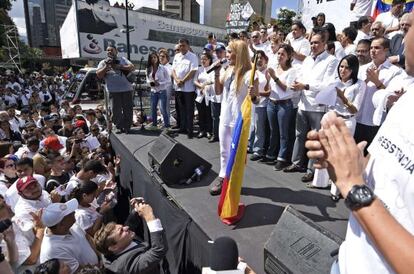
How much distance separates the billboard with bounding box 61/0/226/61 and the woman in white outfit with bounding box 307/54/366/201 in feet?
79.9

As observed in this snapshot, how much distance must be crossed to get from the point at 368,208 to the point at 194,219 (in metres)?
2.48

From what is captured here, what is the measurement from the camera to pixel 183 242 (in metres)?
3.17

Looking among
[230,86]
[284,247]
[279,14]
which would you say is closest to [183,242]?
[284,247]

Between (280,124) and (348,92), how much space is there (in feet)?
3.53

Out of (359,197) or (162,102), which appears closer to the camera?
(359,197)

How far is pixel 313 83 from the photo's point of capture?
3631mm

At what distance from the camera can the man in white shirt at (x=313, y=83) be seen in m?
3.56

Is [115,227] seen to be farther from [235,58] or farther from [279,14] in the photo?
[279,14]

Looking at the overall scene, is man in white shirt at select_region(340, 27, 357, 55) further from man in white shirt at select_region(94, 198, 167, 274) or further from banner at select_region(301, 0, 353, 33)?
man in white shirt at select_region(94, 198, 167, 274)

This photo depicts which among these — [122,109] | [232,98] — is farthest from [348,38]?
[122,109]

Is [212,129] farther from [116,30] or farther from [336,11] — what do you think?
[116,30]

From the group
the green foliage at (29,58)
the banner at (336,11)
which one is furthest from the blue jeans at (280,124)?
the green foliage at (29,58)

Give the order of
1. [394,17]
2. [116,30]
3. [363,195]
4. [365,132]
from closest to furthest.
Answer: [363,195], [365,132], [394,17], [116,30]

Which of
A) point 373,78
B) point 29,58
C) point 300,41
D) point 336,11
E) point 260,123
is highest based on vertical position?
point 336,11
